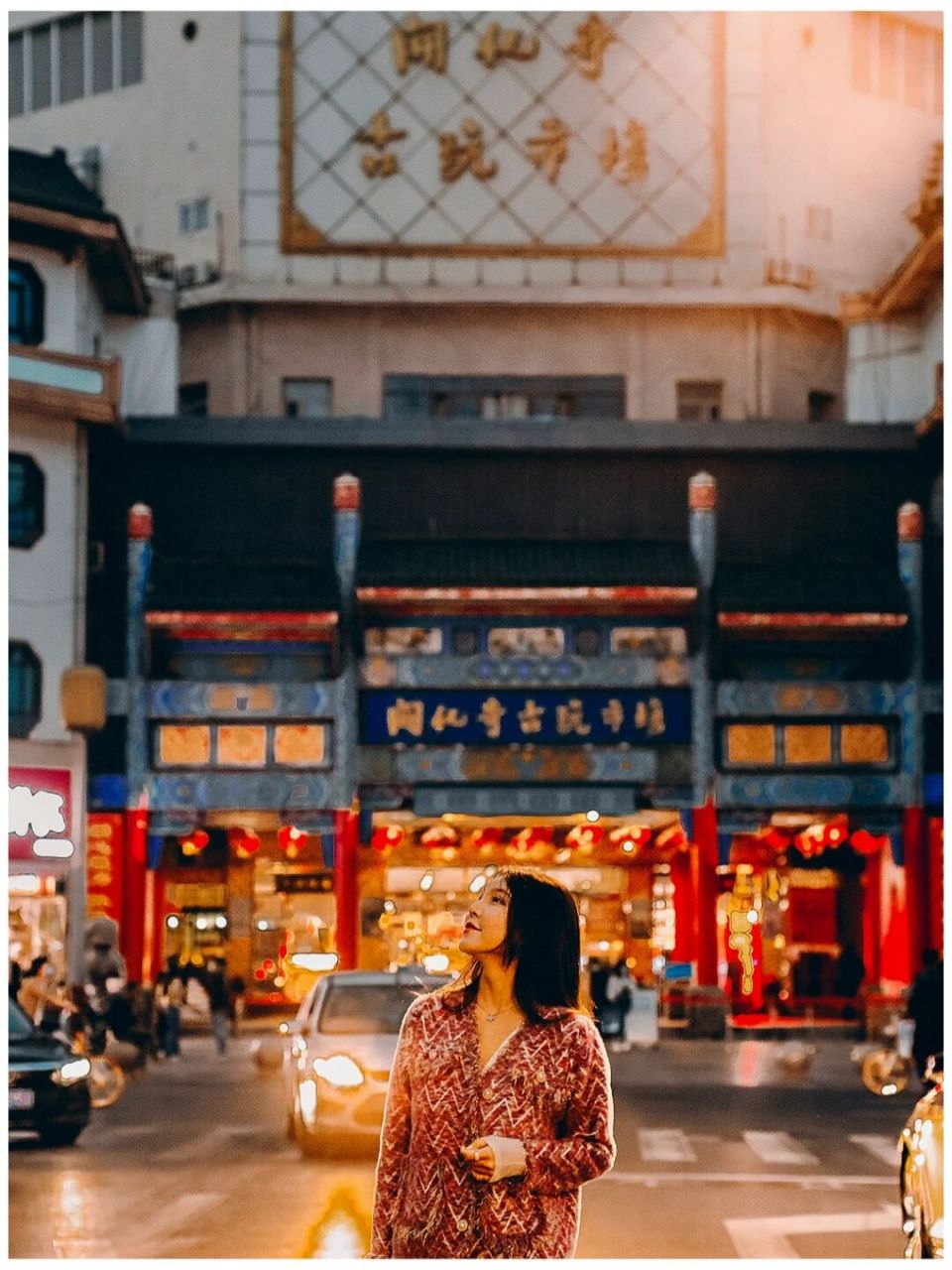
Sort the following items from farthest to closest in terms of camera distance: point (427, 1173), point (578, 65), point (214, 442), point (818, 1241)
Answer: point (578, 65)
point (214, 442)
point (818, 1241)
point (427, 1173)

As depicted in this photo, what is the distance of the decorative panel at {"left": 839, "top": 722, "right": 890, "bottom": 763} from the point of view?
1754 inches

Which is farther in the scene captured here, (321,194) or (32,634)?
(321,194)

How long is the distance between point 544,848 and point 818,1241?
3643 centimetres

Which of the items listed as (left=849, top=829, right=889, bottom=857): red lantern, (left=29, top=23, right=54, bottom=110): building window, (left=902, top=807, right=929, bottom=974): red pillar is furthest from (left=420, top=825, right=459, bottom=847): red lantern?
(left=29, top=23, right=54, bottom=110): building window

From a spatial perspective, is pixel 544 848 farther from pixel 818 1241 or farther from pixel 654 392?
pixel 818 1241

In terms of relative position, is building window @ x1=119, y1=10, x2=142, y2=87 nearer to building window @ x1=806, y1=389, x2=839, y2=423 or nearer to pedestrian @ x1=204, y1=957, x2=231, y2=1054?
building window @ x1=806, y1=389, x2=839, y2=423

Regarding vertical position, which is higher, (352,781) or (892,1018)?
(352,781)

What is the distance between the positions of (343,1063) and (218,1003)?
21.6 m

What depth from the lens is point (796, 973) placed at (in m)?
50.4

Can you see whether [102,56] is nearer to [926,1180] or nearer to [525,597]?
[525,597]

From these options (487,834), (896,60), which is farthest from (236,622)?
(896,60)

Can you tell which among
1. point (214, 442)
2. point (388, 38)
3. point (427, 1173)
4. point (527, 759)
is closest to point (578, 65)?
point (388, 38)

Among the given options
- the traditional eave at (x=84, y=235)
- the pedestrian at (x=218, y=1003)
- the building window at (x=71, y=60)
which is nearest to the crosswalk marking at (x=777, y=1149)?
the pedestrian at (x=218, y=1003)

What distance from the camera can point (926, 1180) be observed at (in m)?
12.0
